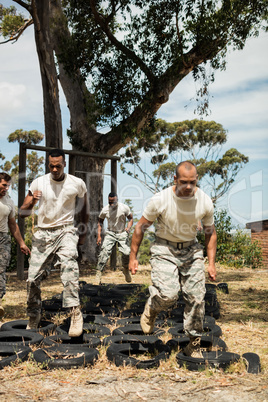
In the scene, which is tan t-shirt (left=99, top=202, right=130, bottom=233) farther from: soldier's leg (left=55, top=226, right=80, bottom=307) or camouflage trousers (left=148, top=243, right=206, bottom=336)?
camouflage trousers (left=148, top=243, right=206, bottom=336)

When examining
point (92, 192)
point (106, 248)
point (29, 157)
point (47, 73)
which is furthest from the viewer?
point (29, 157)

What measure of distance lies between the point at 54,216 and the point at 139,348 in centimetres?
198

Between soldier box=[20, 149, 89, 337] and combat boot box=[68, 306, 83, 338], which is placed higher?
soldier box=[20, 149, 89, 337]

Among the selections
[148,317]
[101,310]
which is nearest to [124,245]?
[101,310]

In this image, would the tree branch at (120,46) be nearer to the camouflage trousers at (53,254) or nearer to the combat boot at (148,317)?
the camouflage trousers at (53,254)

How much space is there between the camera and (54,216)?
5.66 meters

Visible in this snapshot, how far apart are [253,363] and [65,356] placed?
2.02 metres

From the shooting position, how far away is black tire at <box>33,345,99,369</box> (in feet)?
14.8

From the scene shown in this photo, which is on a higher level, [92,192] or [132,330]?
[92,192]

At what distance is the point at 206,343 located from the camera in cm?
520

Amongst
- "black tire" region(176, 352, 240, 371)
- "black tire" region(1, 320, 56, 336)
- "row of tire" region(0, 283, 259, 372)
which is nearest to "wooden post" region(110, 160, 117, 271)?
"row of tire" region(0, 283, 259, 372)

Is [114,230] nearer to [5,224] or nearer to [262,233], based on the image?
[5,224]

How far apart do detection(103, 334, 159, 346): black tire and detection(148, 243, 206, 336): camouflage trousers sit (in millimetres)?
617

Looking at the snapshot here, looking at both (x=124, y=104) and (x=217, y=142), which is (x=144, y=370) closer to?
(x=124, y=104)
